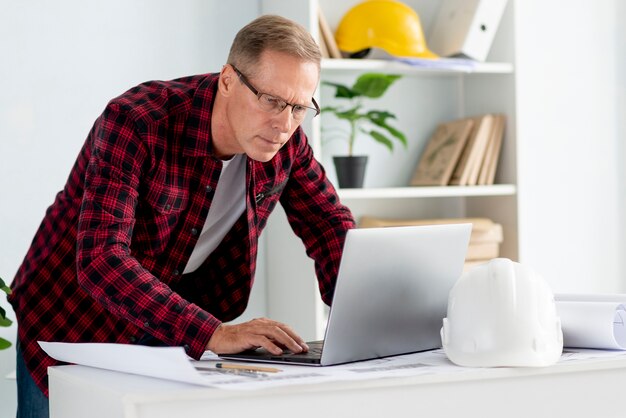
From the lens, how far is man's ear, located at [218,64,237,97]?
169 centimetres

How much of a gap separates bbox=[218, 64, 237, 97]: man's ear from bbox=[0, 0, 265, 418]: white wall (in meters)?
1.15

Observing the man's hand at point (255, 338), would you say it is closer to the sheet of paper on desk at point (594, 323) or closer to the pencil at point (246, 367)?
the pencil at point (246, 367)

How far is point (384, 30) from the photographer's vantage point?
2.86 meters

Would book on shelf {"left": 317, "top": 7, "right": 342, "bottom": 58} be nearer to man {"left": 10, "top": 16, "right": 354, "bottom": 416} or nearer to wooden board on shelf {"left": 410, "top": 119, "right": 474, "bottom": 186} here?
wooden board on shelf {"left": 410, "top": 119, "right": 474, "bottom": 186}

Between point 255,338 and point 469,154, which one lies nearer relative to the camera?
point 255,338

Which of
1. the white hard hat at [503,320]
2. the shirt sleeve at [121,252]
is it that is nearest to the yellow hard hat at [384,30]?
the shirt sleeve at [121,252]

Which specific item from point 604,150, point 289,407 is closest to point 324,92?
point 604,150

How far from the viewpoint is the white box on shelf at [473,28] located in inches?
114

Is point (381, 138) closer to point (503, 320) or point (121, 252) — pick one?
point (121, 252)

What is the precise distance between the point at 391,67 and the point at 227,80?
1.21 meters

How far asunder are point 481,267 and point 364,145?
1.83 meters

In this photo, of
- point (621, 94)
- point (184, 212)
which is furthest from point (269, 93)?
point (621, 94)

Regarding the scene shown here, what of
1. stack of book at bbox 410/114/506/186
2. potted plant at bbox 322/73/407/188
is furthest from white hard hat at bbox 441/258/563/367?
stack of book at bbox 410/114/506/186

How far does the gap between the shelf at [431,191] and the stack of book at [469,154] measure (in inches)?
1.9
